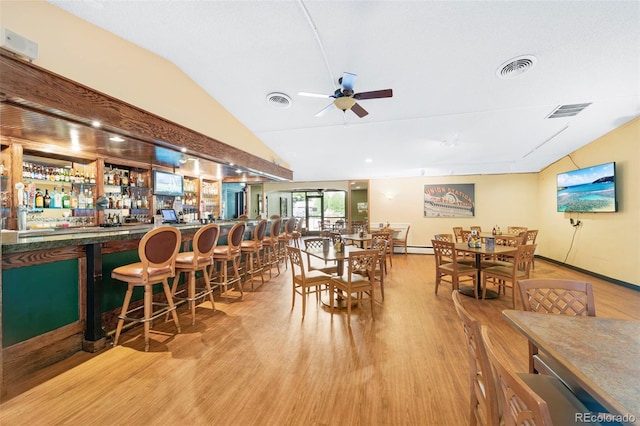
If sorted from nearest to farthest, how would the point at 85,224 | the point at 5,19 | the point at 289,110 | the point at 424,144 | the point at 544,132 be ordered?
the point at 5,19 → the point at 85,224 → the point at 289,110 → the point at 544,132 → the point at 424,144

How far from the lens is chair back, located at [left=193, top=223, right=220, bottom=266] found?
307 cm

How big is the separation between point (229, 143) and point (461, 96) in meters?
4.25

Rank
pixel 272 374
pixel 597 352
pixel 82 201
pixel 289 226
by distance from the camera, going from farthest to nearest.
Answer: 1. pixel 289 226
2. pixel 82 201
3. pixel 272 374
4. pixel 597 352

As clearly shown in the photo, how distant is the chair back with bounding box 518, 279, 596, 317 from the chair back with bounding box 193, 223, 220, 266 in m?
3.08

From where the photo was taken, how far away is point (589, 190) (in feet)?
17.7

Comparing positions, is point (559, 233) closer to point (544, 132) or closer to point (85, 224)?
point (544, 132)

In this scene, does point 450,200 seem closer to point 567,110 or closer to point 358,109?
point 567,110

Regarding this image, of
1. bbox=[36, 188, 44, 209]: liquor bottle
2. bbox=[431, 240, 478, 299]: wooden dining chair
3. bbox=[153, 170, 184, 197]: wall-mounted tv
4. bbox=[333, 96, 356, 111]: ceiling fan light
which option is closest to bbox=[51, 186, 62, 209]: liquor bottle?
bbox=[36, 188, 44, 209]: liquor bottle

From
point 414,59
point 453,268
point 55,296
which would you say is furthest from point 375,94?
point 55,296

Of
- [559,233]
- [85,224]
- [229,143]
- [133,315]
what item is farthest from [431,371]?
[559,233]

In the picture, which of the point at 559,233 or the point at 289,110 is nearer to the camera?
the point at 289,110

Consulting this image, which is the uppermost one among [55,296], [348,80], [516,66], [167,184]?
[516,66]

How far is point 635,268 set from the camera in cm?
448

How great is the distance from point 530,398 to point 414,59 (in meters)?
3.79
